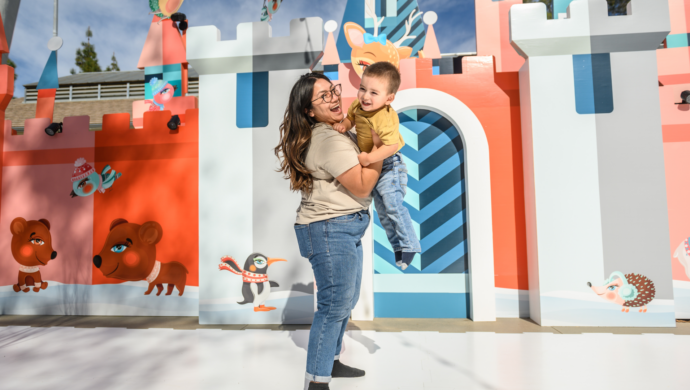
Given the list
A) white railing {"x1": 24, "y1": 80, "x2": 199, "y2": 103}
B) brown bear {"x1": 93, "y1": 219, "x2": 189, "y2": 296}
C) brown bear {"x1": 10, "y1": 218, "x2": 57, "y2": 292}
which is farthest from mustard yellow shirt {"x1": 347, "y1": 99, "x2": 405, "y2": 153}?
white railing {"x1": 24, "y1": 80, "x2": 199, "y2": 103}

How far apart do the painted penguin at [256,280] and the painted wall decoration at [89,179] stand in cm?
180

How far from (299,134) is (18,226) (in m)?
4.22

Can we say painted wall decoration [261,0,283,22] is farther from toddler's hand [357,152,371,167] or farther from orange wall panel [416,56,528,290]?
toddler's hand [357,152,371,167]

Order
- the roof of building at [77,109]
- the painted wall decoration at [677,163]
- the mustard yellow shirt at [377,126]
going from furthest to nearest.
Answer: the roof of building at [77,109]
the painted wall decoration at [677,163]
the mustard yellow shirt at [377,126]

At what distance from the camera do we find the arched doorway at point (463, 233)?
3.41 meters

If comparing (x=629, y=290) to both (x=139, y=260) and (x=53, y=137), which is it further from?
(x=53, y=137)

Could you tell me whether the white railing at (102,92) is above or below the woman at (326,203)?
above

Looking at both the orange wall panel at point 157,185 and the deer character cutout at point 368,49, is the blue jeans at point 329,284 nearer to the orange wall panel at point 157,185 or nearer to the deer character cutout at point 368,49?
the deer character cutout at point 368,49

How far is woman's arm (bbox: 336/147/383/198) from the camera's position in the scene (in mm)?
1586

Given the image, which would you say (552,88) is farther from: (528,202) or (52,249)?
(52,249)

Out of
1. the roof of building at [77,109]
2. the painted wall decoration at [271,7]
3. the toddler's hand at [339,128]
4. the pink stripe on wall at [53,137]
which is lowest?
the toddler's hand at [339,128]

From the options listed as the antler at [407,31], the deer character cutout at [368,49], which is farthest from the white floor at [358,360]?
the antler at [407,31]

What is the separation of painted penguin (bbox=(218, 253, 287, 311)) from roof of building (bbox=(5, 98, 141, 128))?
315 inches

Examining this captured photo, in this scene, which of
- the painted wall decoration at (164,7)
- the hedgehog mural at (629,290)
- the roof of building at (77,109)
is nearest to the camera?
the hedgehog mural at (629,290)
